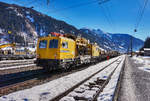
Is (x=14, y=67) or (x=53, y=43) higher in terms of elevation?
(x=53, y=43)

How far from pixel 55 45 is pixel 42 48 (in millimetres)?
1456

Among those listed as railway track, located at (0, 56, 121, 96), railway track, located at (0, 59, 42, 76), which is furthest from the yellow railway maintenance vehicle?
railway track, located at (0, 59, 42, 76)

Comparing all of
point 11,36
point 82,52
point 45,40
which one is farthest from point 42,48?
point 11,36

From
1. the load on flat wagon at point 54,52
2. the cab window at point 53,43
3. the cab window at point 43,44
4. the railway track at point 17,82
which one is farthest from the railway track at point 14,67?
the cab window at point 53,43

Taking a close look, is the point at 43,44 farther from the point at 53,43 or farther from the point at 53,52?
the point at 53,52

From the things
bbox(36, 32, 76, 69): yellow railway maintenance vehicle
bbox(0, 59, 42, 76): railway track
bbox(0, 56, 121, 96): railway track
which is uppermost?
bbox(36, 32, 76, 69): yellow railway maintenance vehicle

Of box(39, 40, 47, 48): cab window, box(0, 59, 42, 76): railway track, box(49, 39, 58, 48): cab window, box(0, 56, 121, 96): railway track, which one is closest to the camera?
box(0, 56, 121, 96): railway track

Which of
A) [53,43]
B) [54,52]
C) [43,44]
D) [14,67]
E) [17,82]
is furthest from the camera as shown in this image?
[14,67]

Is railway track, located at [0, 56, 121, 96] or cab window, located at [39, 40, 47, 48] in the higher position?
cab window, located at [39, 40, 47, 48]

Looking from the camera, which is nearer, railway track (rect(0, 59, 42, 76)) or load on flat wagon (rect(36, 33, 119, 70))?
load on flat wagon (rect(36, 33, 119, 70))

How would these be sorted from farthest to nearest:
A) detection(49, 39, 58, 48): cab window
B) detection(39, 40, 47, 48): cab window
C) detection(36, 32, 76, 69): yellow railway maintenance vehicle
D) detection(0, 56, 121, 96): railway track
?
1. detection(39, 40, 47, 48): cab window
2. detection(49, 39, 58, 48): cab window
3. detection(36, 32, 76, 69): yellow railway maintenance vehicle
4. detection(0, 56, 121, 96): railway track

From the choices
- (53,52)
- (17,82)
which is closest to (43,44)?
(53,52)

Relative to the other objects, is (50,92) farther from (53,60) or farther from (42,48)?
(42,48)

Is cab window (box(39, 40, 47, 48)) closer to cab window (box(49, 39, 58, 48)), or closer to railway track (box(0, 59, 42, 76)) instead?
cab window (box(49, 39, 58, 48))
